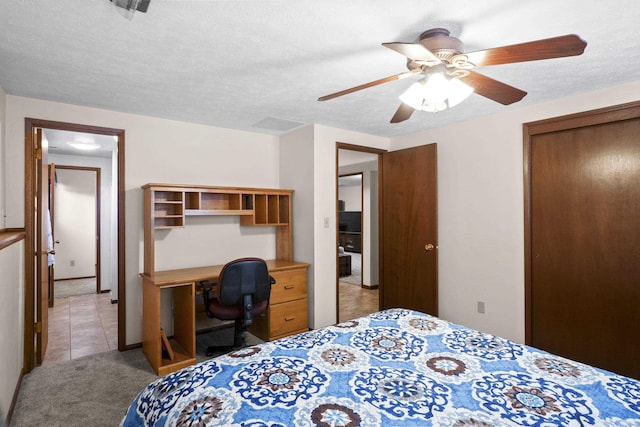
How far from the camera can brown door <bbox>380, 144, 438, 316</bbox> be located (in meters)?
3.77

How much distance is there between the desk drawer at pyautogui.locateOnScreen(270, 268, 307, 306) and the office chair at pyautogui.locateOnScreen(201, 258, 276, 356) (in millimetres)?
341

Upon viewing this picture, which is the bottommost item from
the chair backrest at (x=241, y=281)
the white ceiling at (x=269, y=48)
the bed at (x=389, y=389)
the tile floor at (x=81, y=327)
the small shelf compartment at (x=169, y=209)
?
the tile floor at (x=81, y=327)

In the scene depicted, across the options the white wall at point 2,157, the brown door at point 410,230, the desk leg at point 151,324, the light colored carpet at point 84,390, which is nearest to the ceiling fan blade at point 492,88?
the brown door at point 410,230

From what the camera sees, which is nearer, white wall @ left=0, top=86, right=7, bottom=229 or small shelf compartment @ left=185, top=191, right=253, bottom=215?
white wall @ left=0, top=86, right=7, bottom=229

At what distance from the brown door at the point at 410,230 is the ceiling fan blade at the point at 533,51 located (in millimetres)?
2162

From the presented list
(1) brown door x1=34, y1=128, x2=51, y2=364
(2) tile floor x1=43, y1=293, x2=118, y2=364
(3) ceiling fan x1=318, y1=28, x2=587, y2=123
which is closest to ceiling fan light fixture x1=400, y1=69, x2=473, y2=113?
(3) ceiling fan x1=318, y1=28, x2=587, y2=123

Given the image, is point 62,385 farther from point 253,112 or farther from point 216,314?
point 253,112

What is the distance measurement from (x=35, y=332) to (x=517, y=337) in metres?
4.27

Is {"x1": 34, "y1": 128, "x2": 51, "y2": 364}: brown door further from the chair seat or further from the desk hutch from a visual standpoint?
the chair seat

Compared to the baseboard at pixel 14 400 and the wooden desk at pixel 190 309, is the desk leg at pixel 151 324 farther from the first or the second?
the baseboard at pixel 14 400

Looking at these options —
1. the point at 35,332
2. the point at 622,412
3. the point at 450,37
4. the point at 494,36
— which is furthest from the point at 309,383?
the point at 35,332

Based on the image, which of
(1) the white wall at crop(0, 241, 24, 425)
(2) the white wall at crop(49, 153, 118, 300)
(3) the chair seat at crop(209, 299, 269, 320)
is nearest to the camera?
(1) the white wall at crop(0, 241, 24, 425)

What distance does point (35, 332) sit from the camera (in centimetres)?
292

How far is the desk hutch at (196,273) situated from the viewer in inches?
115
